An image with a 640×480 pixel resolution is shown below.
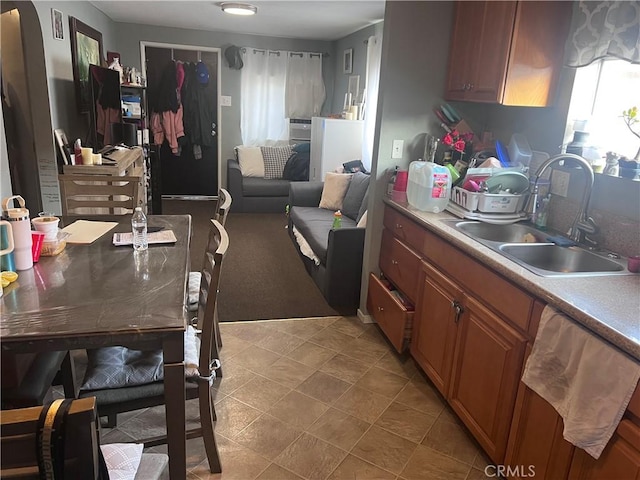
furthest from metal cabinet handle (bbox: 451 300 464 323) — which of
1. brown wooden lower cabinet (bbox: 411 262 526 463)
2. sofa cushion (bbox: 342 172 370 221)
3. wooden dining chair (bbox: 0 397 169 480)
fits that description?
sofa cushion (bbox: 342 172 370 221)

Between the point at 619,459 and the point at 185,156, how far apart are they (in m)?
6.38

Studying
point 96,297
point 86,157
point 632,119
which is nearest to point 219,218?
point 96,297

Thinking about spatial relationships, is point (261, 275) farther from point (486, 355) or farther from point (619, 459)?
point (619, 459)

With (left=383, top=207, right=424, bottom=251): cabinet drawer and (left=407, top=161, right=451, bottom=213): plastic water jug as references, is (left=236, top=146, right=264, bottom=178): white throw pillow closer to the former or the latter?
(left=383, top=207, right=424, bottom=251): cabinet drawer

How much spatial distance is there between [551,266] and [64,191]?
2498mm

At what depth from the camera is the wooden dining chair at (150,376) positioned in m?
1.60

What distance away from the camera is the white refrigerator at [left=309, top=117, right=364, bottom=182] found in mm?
5188

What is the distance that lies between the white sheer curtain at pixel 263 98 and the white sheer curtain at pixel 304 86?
0.10m

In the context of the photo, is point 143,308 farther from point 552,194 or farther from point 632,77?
point 632,77

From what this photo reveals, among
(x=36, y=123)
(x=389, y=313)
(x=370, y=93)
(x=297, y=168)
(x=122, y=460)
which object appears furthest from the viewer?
(x=297, y=168)

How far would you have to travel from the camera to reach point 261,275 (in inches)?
155

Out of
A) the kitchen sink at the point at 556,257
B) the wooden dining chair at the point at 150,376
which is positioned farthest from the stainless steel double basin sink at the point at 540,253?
the wooden dining chair at the point at 150,376

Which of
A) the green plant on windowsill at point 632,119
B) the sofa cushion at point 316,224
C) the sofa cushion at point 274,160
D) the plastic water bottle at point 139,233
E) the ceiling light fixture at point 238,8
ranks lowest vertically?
the sofa cushion at point 316,224

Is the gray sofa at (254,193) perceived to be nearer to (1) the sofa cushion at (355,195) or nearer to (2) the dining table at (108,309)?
(1) the sofa cushion at (355,195)
